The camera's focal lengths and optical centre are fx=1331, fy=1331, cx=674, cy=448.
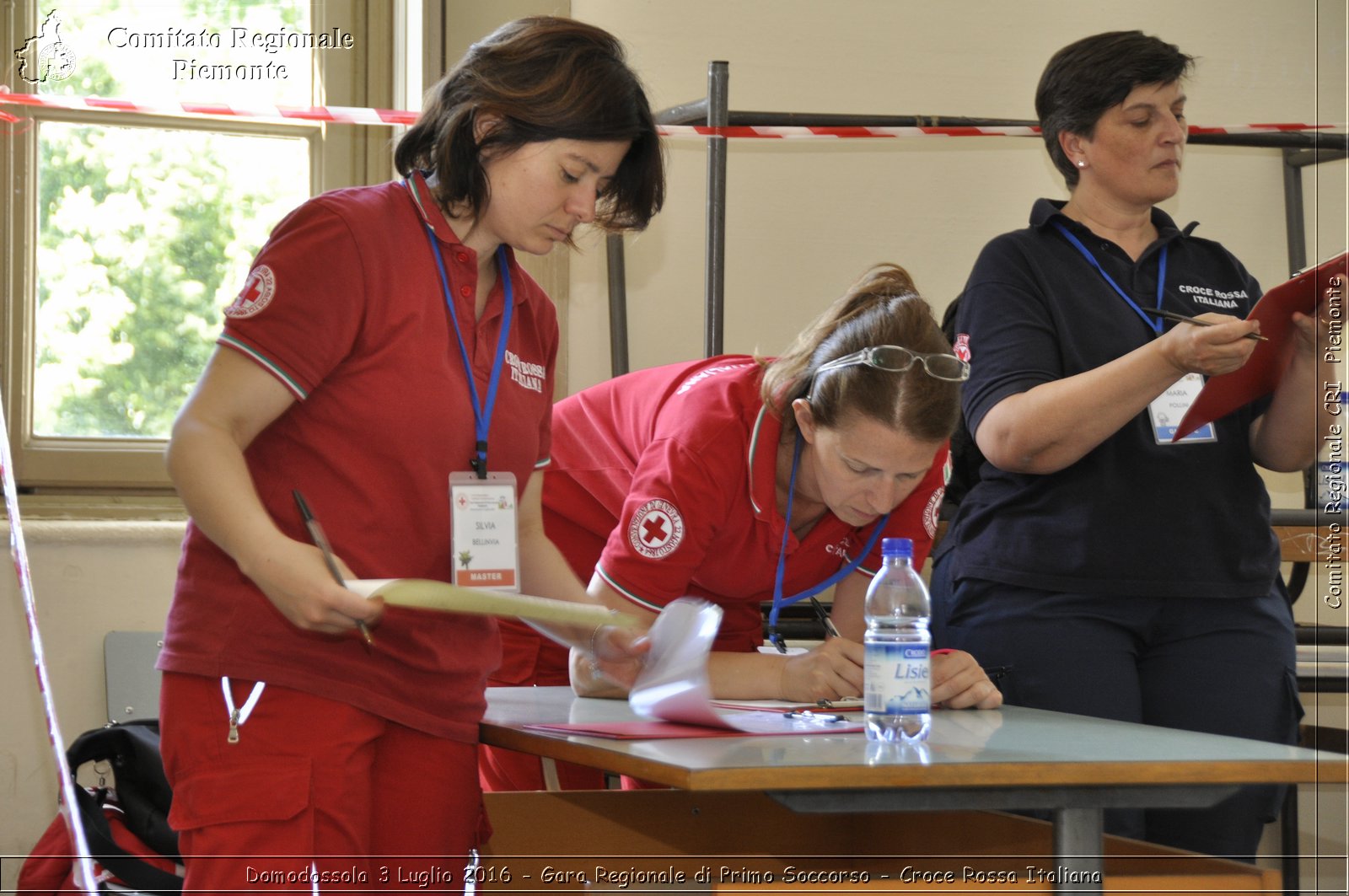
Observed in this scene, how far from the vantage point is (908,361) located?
170 centimetres

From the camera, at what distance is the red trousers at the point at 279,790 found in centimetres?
124

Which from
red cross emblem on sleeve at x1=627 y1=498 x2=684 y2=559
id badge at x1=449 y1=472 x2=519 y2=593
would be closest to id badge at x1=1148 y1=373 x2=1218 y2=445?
red cross emblem on sleeve at x1=627 y1=498 x2=684 y2=559

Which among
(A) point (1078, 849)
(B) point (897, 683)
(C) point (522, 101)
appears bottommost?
(A) point (1078, 849)

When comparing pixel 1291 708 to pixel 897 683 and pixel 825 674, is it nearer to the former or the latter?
pixel 825 674

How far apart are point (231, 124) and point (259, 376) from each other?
206cm

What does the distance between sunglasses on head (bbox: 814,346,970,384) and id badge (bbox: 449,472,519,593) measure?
53cm

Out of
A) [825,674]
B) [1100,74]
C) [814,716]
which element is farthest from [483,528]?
[1100,74]

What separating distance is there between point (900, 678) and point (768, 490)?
0.52 m

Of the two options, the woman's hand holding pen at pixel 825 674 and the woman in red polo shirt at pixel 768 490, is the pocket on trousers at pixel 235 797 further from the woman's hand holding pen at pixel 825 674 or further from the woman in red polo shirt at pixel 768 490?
the woman's hand holding pen at pixel 825 674

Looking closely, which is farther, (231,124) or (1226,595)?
(231,124)

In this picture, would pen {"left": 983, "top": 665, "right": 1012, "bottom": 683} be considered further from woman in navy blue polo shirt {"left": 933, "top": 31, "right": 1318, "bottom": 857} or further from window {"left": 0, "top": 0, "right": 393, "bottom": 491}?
window {"left": 0, "top": 0, "right": 393, "bottom": 491}

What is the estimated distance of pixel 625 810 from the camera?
167 cm

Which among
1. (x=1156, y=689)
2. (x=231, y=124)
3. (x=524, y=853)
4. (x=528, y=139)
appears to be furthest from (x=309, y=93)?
(x=1156, y=689)

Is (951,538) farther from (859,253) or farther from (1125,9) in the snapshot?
(1125,9)
